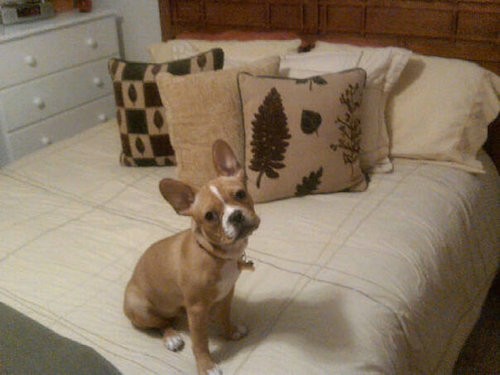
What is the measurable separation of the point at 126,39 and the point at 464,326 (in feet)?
7.49

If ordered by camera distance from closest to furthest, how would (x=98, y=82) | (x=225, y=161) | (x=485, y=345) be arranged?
(x=225, y=161) → (x=485, y=345) → (x=98, y=82)

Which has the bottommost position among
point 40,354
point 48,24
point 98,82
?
point 40,354

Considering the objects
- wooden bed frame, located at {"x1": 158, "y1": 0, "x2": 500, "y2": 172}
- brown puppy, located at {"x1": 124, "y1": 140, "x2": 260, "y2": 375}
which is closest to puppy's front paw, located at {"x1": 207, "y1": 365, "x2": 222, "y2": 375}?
brown puppy, located at {"x1": 124, "y1": 140, "x2": 260, "y2": 375}

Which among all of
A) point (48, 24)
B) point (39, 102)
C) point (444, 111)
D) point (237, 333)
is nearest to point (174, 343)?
point (237, 333)

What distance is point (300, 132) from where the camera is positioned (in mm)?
1567

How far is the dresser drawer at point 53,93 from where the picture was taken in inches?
99.7

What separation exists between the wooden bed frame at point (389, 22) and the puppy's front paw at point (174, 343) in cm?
137

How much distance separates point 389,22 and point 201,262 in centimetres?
141

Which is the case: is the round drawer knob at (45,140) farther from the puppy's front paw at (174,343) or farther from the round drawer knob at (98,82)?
the puppy's front paw at (174,343)

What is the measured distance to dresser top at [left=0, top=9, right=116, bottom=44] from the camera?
245 centimetres

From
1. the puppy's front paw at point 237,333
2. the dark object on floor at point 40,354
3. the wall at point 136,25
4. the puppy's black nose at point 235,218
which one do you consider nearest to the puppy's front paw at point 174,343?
the puppy's front paw at point 237,333

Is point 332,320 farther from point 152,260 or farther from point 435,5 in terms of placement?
point 435,5

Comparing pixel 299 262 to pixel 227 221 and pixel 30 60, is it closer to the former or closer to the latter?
pixel 227 221

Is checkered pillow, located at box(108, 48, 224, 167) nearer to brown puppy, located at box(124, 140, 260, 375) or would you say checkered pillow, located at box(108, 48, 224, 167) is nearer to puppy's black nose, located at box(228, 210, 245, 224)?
brown puppy, located at box(124, 140, 260, 375)
